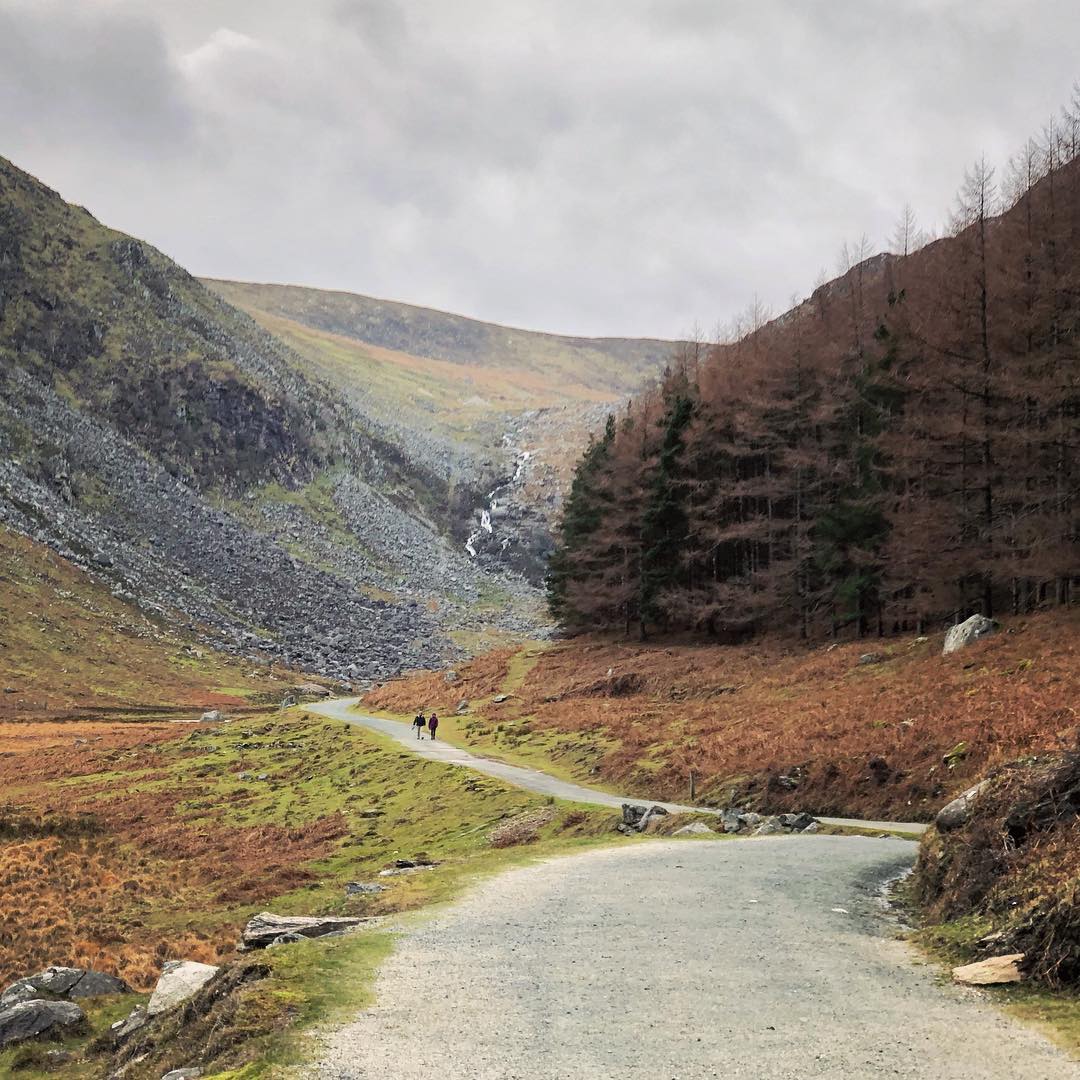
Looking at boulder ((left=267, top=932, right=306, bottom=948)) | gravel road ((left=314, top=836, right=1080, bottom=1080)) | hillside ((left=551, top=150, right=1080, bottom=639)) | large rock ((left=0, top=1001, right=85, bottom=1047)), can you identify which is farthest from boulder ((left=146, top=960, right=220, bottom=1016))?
hillside ((left=551, top=150, right=1080, bottom=639))

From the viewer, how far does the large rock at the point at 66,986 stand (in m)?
14.1

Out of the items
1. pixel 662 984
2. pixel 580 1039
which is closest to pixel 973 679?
pixel 662 984

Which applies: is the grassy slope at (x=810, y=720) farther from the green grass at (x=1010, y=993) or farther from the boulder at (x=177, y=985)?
the boulder at (x=177, y=985)

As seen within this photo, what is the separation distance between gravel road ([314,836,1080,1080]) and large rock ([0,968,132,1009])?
20.1 feet

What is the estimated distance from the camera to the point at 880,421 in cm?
4053

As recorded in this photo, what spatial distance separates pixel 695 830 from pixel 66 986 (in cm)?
1307

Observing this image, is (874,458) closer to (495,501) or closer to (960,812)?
(960,812)

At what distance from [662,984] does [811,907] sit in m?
4.30

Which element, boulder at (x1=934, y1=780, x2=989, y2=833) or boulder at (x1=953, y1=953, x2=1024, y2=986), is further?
boulder at (x1=934, y1=780, x2=989, y2=833)

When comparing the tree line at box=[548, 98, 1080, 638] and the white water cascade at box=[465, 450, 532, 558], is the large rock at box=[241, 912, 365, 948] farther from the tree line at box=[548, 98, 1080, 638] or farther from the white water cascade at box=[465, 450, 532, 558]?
the white water cascade at box=[465, 450, 532, 558]

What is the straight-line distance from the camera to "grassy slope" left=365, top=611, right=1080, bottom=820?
843 inches

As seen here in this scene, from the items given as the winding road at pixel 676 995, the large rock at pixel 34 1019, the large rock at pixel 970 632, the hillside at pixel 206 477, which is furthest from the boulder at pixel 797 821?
the hillside at pixel 206 477

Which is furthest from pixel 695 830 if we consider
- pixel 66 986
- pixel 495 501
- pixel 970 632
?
pixel 495 501

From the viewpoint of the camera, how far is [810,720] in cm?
2730
